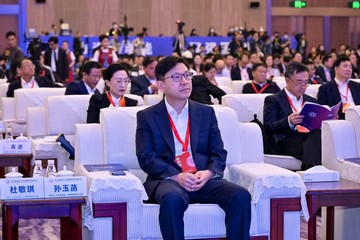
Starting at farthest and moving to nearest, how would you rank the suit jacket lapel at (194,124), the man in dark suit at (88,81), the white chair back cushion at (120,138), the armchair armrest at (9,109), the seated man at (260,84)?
the seated man at (260,84), the armchair armrest at (9,109), the man in dark suit at (88,81), the white chair back cushion at (120,138), the suit jacket lapel at (194,124)

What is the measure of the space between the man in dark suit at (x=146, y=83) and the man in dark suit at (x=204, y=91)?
1.62ft

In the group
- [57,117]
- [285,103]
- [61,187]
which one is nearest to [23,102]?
[57,117]

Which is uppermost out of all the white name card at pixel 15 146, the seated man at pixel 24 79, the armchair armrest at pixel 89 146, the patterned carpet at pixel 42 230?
the seated man at pixel 24 79

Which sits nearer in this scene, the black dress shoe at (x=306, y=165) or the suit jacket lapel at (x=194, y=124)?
the suit jacket lapel at (x=194, y=124)

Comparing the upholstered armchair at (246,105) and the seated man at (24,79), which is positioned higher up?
the seated man at (24,79)

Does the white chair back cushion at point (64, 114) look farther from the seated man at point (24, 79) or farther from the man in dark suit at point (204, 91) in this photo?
the seated man at point (24, 79)

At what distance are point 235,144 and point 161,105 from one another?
1.98 ft

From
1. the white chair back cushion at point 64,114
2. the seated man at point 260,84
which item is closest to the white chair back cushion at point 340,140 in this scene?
the white chair back cushion at point 64,114

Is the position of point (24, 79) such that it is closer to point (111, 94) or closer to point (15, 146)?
point (111, 94)

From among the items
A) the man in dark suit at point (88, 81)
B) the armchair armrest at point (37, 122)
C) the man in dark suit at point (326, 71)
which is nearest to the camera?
the armchair armrest at point (37, 122)

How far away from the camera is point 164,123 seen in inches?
202

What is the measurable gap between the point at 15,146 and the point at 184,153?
6.06 feet

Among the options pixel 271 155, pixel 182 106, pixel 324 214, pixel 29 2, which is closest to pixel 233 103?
pixel 271 155

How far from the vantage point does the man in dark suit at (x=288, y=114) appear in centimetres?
720
